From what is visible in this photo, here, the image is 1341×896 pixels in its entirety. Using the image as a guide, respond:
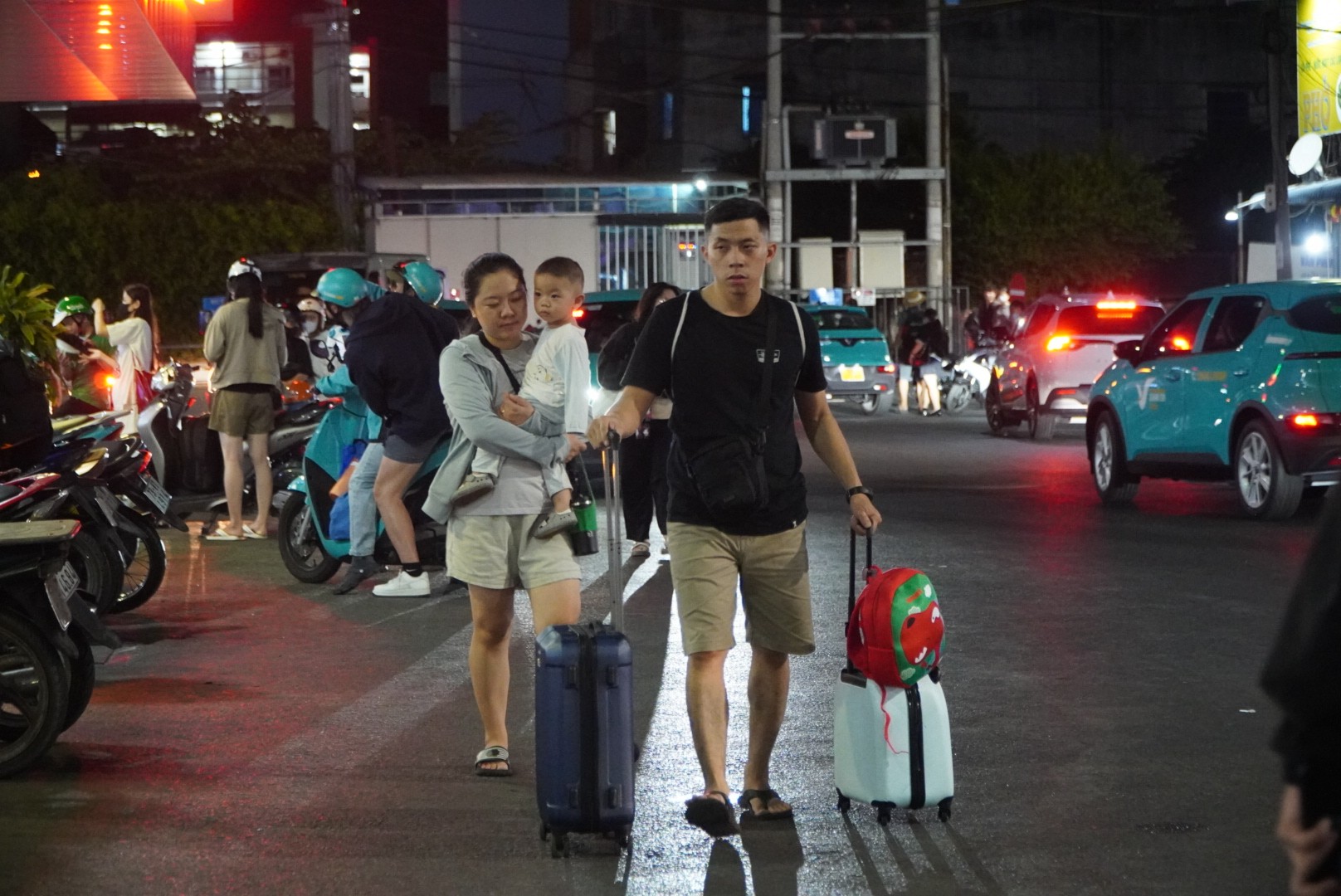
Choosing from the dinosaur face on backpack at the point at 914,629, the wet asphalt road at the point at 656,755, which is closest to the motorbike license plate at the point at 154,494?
the wet asphalt road at the point at 656,755

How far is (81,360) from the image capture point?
543 inches

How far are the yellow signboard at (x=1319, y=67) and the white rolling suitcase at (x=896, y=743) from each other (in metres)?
22.2

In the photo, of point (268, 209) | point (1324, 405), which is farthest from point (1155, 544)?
point (268, 209)

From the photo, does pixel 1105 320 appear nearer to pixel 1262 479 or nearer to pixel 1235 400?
pixel 1235 400

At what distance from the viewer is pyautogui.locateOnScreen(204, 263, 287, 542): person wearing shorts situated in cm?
1302

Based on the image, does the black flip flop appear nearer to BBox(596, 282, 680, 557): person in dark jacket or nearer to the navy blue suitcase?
the navy blue suitcase

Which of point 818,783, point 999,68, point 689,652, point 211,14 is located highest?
point 999,68

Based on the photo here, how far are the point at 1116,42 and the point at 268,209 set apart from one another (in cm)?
3000

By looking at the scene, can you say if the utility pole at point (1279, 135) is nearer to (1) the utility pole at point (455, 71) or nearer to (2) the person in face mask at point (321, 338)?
(2) the person in face mask at point (321, 338)

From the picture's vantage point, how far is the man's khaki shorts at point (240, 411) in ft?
42.7

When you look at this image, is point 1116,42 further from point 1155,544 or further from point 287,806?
point 287,806

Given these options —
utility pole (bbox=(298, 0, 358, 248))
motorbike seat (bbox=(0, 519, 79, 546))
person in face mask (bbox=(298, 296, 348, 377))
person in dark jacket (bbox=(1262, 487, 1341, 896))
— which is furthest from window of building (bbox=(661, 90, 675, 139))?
person in dark jacket (bbox=(1262, 487, 1341, 896))

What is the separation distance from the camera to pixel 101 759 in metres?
6.98

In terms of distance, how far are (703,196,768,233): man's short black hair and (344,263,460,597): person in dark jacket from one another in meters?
4.53
